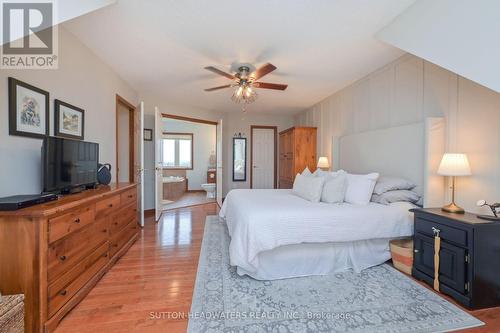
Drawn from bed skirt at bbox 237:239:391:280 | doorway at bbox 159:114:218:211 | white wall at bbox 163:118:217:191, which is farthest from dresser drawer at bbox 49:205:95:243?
white wall at bbox 163:118:217:191

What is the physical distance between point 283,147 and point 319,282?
4.34 metres

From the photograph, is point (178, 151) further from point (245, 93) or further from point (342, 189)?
point (342, 189)

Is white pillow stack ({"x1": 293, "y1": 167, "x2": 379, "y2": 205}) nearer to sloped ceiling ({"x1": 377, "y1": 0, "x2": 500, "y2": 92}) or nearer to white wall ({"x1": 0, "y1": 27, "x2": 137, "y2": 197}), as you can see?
sloped ceiling ({"x1": 377, "y1": 0, "x2": 500, "y2": 92})

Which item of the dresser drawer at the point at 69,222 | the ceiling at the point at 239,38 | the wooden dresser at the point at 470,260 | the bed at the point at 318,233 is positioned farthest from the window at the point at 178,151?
the wooden dresser at the point at 470,260

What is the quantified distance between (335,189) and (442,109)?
1402mm

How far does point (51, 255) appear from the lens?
1.55m

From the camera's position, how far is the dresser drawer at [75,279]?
1.58 meters

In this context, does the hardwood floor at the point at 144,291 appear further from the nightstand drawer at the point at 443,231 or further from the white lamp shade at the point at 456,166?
the white lamp shade at the point at 456,166

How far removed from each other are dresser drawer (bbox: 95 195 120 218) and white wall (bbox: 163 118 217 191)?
5.67 metres

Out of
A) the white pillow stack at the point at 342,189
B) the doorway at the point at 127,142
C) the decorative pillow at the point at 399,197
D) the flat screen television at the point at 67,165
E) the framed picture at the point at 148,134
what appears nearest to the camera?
the flat screen television at the point at 67,165

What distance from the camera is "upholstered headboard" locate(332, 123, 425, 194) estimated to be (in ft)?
8.83

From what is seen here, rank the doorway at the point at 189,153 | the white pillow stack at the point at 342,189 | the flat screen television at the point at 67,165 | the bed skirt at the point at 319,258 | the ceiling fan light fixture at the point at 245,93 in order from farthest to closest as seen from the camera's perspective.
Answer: the doorway at the point at 189,153 → the ceiling fan light fixture at the point at 245,93 → the white pillow stack at the point at 342,189 → the bed skirt at the point at 319,258 → the flat screen television at the point at 67,165

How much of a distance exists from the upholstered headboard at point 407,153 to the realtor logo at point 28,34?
3.49m

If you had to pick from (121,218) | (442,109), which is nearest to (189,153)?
(121,218)
